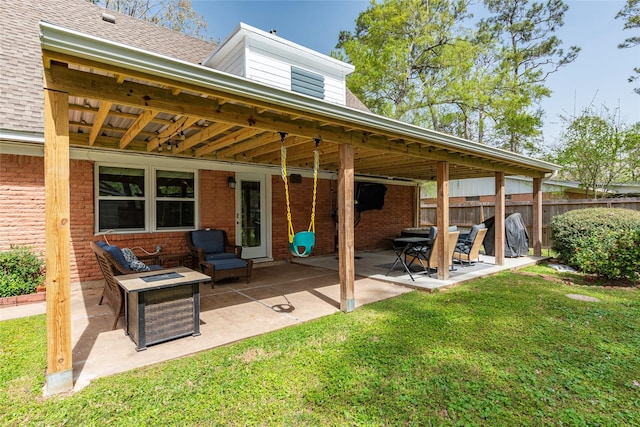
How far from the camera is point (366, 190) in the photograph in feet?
33.6

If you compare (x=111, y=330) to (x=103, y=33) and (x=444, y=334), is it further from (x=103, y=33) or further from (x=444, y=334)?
(x=103, y=33)

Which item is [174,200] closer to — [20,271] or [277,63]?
[20,271]

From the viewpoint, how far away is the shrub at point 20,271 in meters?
4.71

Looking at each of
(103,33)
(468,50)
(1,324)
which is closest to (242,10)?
(103,33)

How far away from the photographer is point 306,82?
8328 millimetres

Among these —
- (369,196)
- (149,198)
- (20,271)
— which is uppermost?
(369,196)

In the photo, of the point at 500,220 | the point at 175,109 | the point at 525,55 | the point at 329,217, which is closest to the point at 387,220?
the point at 329,217

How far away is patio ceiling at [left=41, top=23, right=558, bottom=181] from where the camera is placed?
7.91 ft

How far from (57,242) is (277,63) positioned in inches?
262

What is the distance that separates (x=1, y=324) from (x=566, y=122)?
19.5 meters

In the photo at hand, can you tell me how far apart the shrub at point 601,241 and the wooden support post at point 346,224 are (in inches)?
210

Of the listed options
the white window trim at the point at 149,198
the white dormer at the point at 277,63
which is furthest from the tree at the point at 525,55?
the white window trim at the point at 149,198

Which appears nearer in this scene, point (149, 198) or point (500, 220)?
point (149, 198)

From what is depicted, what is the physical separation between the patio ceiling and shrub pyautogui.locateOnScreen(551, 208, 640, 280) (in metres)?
2.37
